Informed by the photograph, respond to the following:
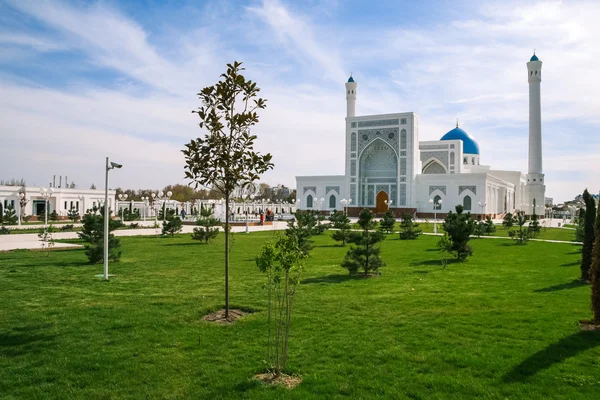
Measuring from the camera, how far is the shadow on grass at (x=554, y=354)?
514 centimetres

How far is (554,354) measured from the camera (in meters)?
5.73

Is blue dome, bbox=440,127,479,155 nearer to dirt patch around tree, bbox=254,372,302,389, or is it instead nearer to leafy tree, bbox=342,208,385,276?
leafy tree, bbox=342,208,385,276

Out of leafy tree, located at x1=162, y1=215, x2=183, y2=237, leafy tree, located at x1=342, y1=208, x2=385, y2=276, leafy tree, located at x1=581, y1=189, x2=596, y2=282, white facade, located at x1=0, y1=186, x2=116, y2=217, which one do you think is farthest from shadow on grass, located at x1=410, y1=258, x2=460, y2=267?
white facade, located at x1=0, y1=186, x2=116, y2=217

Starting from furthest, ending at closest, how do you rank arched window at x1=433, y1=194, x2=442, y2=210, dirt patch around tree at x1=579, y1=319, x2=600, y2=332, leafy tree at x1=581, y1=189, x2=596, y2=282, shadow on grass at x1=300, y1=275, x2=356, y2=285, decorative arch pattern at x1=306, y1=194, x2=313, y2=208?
decorative arch pattern at x1=306, y1=194, x2=313, y2=208 < arched window at x1=433, y1=194, x2=442, y2=210 < leafy tree at x1=581, y1=189, x2=596, y2=282 < shadow on grass at x1=300, y1=275, x2=356, y2=285 < dirt patch around tree at x1=579, y1=319, x2=600, y2=332

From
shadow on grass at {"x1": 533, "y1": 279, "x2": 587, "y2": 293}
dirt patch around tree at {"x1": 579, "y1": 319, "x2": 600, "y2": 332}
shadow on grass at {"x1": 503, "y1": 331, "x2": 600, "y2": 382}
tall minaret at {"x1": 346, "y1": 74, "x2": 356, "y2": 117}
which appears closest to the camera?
shadow on grass at {"x1": 503, "y1": 331, "x2": 600, "y2": 382}

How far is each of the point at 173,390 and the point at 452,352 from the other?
344cm

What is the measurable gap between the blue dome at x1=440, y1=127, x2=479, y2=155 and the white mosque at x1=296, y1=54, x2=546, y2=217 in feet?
12.6

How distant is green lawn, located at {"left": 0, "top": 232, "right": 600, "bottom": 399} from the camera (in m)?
4.83

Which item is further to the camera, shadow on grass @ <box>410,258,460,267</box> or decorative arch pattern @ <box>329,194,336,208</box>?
decorative arch pattern @ <box>329,194,336,208</box>

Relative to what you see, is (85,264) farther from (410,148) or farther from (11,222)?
(410,148)

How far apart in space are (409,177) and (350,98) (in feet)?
45.8

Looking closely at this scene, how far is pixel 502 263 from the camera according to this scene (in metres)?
15.0

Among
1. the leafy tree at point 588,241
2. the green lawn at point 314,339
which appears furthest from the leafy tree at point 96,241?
the leafy tree at point 588,241

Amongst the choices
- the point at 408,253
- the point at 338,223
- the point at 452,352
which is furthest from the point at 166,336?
the point at 338,223
